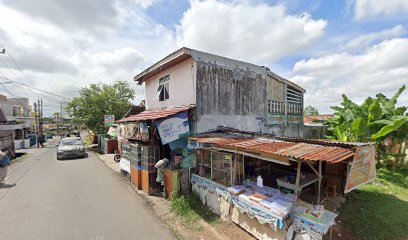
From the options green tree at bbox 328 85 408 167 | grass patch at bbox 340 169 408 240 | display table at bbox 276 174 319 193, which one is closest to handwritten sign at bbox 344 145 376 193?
display table at bbox 276 174 319 193

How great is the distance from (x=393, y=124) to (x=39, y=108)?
44.0m

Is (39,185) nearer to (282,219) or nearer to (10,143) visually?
(282,219)

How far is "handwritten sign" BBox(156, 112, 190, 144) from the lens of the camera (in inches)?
329

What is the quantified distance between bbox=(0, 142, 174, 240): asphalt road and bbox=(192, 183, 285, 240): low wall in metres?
1.93

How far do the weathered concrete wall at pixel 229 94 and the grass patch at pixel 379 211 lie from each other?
534 cm

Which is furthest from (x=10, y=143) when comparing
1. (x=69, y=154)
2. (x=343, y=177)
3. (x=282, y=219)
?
(x=343, y=177)

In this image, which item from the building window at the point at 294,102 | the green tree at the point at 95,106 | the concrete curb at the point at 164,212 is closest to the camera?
the concrete curb at the point at 164,212

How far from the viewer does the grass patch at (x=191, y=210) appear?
6730 mm

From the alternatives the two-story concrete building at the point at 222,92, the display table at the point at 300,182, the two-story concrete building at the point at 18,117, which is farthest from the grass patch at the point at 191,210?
the two-story concrete building at the point at 18,117

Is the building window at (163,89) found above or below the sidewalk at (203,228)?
above

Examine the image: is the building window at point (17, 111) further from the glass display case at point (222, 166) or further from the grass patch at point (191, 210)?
the glass display case at point (222, 166)

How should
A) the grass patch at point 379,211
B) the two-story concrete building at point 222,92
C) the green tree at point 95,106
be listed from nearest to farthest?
the grass patch at point 379,211 < the two-story concrete building at point 222,92 < the green tree at point 95,106

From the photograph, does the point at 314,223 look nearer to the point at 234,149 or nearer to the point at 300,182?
the point at 300,182

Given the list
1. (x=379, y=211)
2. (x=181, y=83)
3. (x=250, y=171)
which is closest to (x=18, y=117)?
(x=181, y=83)
